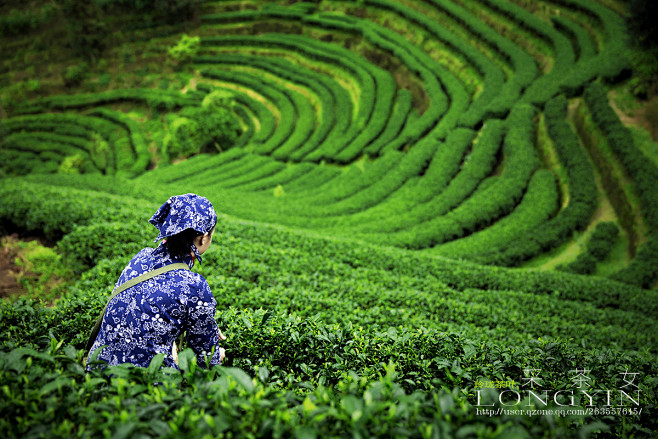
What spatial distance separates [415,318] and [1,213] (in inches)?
339

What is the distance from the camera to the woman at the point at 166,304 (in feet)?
8.57

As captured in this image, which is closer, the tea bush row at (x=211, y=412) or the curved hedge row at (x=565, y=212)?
the tea bush row at (x=211, y=412)

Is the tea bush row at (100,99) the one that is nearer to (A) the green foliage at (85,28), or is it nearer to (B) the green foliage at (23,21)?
(A) the green foliage at (85,28)

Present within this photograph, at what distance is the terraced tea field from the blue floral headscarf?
0.95 metres

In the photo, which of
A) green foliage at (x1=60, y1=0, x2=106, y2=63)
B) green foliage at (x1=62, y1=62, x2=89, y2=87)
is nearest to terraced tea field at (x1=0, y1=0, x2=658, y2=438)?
green foliage at (x1=62, y1=62, x2=89, y2=87)

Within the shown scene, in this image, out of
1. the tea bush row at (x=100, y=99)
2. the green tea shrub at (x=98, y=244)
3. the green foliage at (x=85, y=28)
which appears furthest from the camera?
the green foliage at (x=85, y=28)

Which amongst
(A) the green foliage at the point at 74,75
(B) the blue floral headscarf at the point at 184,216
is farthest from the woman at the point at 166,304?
(A) the green foliage at the point at 74,75

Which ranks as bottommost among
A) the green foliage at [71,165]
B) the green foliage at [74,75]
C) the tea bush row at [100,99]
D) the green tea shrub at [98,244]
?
the green tea shrub at [98,244]

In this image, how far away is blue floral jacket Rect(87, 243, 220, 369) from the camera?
261cm

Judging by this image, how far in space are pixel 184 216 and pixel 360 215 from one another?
12.6 meters

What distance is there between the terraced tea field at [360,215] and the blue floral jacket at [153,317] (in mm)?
320

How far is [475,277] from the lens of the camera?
27.8ft

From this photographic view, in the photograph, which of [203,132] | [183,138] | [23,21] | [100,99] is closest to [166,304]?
[203,132]

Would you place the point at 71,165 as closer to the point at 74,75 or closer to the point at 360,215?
the point at 74,75
